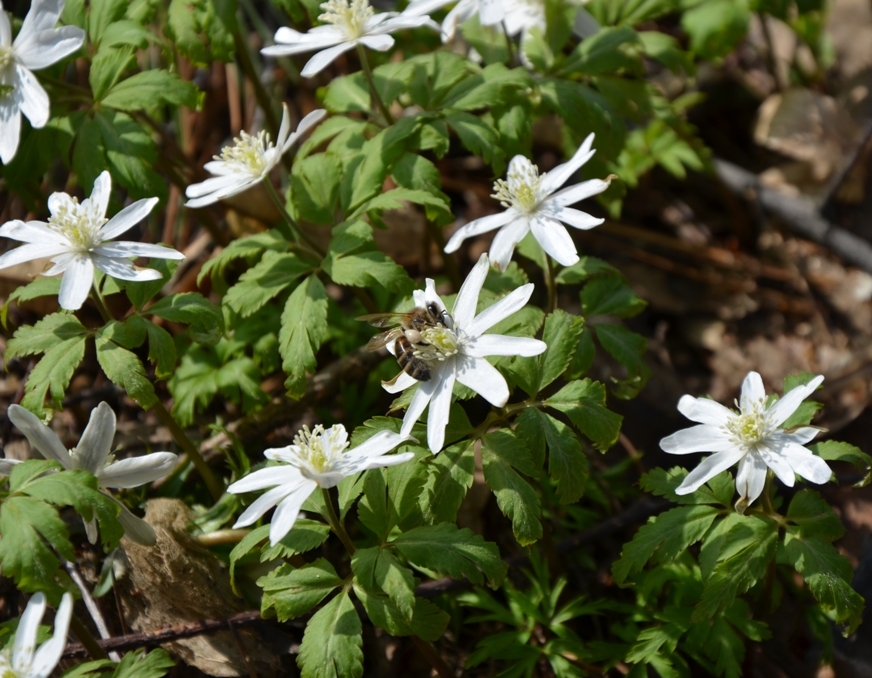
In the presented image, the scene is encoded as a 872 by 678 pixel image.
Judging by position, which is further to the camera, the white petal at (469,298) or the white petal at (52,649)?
the white petal at (469,298)

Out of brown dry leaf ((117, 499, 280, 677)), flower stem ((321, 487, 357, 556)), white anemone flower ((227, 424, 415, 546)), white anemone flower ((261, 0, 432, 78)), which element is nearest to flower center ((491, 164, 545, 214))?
white anemone flower ((261, 0, 432, 78))

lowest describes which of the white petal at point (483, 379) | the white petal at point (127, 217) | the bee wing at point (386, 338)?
the white petal at point (483, 379)

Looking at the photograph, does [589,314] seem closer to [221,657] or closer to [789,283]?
[221,657]

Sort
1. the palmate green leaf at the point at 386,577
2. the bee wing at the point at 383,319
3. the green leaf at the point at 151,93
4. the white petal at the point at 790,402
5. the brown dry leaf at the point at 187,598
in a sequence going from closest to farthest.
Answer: the palmate green leaf at the point at 386,577 < the white petal at the point at 790,402 < the bee wing at the point at 383,319 < the brown dry leaf at the point at 187,598 < the green leaf at the point at 151,93

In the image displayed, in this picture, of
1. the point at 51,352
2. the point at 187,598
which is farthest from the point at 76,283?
the point at 187,598

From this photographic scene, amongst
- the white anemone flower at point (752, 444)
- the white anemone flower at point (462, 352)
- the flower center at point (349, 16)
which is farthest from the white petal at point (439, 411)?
the flower center at point (349, 16)

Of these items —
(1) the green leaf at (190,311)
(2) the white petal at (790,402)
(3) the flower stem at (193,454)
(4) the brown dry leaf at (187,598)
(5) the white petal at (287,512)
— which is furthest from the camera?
(3) the flower stem at (193,454)

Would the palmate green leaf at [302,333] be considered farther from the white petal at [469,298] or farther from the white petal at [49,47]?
the white petal at [49,47]

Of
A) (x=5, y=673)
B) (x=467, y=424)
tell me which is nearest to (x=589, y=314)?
(x=467, y=424)
